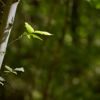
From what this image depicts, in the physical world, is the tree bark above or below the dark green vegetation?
below

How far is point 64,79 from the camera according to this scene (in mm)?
4477

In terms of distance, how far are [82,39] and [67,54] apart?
80 cm

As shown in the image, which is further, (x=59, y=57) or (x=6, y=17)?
(x=59, y=57)

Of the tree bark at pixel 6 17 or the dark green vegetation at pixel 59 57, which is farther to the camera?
the dark green vegetation at pixel 59 57

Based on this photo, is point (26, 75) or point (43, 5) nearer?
point (43, 5)

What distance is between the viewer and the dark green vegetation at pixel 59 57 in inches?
159

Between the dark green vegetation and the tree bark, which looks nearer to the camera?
the tree bark

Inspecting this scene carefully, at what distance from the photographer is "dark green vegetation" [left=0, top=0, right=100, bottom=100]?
4.03 meters

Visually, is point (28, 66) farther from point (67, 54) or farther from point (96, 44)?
point (96, 44)

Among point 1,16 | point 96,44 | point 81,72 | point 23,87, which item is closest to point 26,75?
point 23,87

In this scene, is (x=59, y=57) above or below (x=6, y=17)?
above

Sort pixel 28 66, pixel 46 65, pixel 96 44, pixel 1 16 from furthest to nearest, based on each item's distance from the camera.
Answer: pixel 96 44 < pixel 46 65 < pixel 28 66 < pixel 1 16

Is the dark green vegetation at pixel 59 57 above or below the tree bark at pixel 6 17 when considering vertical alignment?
above

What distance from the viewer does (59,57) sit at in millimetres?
3932
